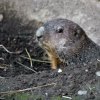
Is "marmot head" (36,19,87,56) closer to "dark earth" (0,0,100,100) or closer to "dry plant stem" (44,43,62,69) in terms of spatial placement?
"dry plant stem" (44,43,62,69)

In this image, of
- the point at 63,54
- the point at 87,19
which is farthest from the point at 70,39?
the point at 87,19

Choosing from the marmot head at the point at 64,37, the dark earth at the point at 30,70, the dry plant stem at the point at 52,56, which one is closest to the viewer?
the dark earth at the point at 30,70

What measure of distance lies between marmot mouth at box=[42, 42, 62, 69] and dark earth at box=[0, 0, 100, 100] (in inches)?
3.1

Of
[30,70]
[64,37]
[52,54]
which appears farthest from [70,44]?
[30,70]

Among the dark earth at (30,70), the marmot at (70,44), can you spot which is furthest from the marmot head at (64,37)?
the dark earth at (30,70)

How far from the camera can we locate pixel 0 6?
15.2ft

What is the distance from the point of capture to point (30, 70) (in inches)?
157

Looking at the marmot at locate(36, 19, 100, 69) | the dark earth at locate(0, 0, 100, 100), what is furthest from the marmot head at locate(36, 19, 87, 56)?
the dark earth at locate(0, 0, 100, 100)

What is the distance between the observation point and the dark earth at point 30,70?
3156mm

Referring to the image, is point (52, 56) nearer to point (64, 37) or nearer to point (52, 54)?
point (52, 54)

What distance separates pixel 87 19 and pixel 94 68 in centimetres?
105

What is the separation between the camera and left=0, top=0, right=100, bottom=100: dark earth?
316 centimetres

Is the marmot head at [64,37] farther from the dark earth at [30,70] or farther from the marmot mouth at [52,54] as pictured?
the dark earth at [30,70]

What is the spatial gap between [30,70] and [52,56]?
305mm
